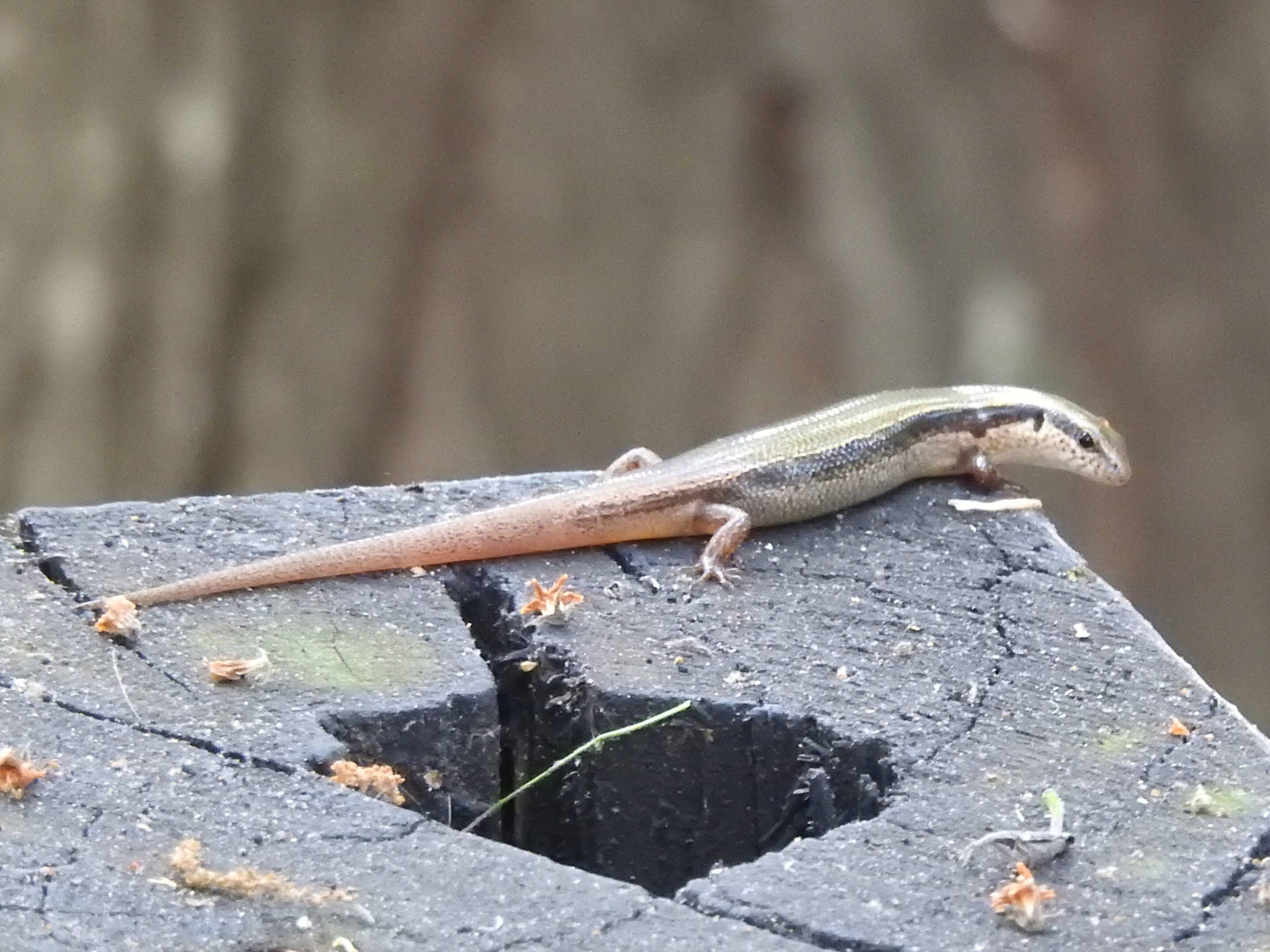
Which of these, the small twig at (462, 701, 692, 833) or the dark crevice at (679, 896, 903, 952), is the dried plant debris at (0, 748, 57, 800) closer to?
the small twig at (462, 701, 692, 833)

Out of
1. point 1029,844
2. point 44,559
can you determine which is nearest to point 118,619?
point 44,559

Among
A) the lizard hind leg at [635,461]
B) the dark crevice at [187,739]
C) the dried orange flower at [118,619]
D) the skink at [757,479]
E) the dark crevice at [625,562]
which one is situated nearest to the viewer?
the dark crevice at [187,739]

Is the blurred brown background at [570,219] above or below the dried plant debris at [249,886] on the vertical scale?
above

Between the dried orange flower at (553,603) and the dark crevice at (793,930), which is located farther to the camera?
the dried orange flower at (553,603)

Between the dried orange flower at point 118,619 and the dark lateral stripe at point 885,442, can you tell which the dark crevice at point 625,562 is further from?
the dried orange flower at point 118,619

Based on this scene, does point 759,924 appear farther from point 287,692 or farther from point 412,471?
point 412,471

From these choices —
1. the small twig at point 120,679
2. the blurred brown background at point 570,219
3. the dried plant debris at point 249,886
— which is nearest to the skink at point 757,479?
the small twig at point 120,679
